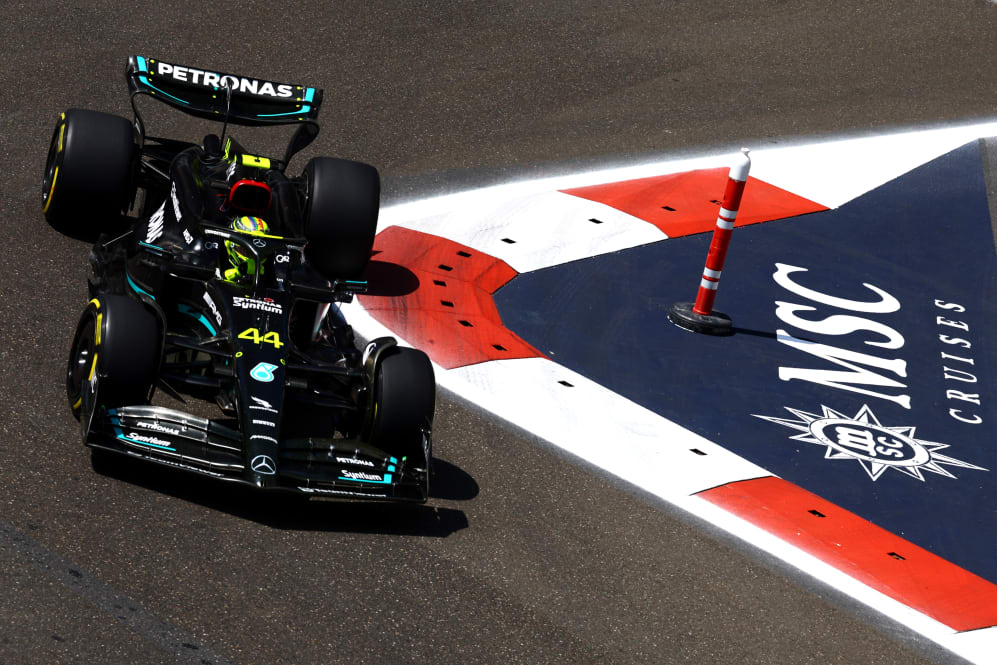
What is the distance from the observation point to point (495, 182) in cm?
941

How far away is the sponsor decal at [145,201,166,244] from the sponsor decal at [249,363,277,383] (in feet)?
3.65

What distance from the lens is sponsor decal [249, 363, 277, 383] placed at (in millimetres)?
5523

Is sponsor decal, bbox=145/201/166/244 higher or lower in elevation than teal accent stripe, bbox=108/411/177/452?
higher

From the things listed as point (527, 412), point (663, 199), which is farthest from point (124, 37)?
point (527, 412)

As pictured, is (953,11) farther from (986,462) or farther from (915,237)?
(986,462)

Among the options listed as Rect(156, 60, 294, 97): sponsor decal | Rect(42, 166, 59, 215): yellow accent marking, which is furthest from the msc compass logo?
Rect(42, 166, 59, 215): yellow accent marking

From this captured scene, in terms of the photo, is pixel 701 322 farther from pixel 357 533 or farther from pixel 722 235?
pixel 357 533

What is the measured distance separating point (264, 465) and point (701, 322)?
357cm

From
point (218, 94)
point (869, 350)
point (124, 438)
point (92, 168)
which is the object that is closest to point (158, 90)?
point (218, 94)

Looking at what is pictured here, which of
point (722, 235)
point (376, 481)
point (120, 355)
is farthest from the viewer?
point (722, 235)

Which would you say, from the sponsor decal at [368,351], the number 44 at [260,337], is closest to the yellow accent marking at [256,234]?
the number 44 at [260,337]

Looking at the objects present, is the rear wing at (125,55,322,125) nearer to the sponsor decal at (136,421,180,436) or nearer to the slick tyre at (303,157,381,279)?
the slick tyre at (303,157,381,279)

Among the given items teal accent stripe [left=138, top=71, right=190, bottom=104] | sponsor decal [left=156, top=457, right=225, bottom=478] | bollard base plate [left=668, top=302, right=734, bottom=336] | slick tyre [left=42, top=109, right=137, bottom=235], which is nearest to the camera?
sponsor decal [left=156, top=457, right=225, bottom=478]

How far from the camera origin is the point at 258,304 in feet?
19.1
